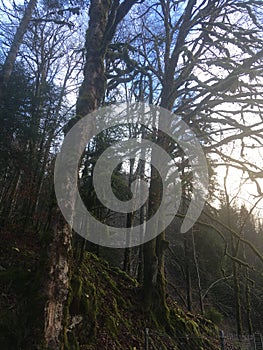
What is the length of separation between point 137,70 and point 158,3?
250 cm

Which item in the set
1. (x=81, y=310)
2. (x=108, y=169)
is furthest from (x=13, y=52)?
(x=81, y=310)

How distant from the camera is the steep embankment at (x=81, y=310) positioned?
3.50 m

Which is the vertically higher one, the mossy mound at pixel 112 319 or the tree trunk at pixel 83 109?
the tree trunk at pixel 83 109

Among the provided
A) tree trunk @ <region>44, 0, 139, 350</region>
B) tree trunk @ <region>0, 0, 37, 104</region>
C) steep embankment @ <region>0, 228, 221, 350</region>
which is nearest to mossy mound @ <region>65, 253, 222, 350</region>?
steep embankment @ <region>0, 228, 221, 350</region>

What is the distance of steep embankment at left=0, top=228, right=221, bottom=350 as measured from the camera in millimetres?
3498

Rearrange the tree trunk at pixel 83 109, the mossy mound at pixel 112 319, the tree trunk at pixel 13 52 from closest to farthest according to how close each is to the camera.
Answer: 1. the tree trunk at pixel 83 109
2. the mossy mound at pixel 112 319
3. the tree trunk at pixel 13 52

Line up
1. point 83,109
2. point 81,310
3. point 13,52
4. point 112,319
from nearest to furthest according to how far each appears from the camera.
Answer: point 83,109
point 81,310
point 112,319
point 13,52

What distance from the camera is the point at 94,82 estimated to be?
5.07 m

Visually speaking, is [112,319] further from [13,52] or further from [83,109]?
[13,52]

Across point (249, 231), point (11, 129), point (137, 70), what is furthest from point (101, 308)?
point (249, 231)

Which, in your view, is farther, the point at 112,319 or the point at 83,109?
the point at 112,319

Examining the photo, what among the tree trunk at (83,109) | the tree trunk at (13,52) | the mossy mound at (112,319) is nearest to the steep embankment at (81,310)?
the mossy mound at (112,319)

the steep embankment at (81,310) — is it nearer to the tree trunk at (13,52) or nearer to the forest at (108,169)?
the forest at (108,169)

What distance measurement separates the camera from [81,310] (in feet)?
16.4
